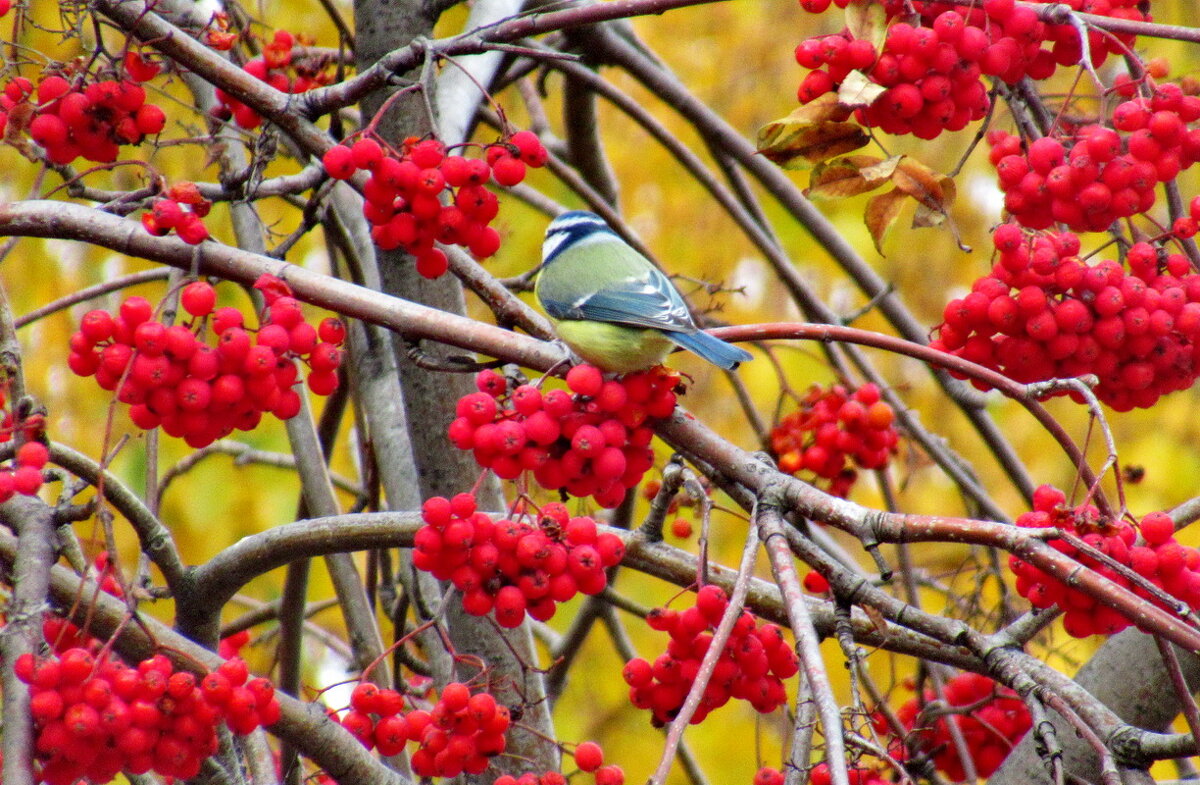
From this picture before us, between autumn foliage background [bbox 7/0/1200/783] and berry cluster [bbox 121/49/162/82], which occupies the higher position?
autumn foliage background [bbox 7/0/1200/783]

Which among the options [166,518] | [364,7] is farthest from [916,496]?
[364,7]

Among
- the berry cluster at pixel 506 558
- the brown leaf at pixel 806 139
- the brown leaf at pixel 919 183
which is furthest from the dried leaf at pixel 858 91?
the berry cluster at pixel 506 558

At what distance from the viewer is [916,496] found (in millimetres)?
6605

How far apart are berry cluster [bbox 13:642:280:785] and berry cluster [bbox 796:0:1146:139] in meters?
1.62

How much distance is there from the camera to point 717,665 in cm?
220

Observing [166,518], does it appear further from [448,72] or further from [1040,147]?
[1040,147]

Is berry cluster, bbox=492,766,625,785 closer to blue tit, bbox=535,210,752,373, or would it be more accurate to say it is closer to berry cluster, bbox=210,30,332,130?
blue tit, bbox=535,210,752,373

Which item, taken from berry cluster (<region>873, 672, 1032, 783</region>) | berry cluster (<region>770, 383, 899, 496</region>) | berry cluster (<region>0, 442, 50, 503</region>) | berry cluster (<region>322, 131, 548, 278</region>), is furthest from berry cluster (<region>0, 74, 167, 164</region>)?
berry cluster (<region>873, 672, 1032, 783</region>)

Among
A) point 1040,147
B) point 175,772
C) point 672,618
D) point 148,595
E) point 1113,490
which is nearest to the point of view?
point 175,772

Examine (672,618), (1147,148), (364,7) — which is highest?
(364,7)

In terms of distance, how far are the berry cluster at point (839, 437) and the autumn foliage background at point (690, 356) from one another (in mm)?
261

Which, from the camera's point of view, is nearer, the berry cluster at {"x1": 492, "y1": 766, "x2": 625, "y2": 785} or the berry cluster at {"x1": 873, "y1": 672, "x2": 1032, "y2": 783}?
the berry cluster at {"x1": 492, "y1": 766, "x2": 625, "y2": 785}

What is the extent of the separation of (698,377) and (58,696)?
14.8 feet

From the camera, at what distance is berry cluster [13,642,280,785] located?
1.94 meters
